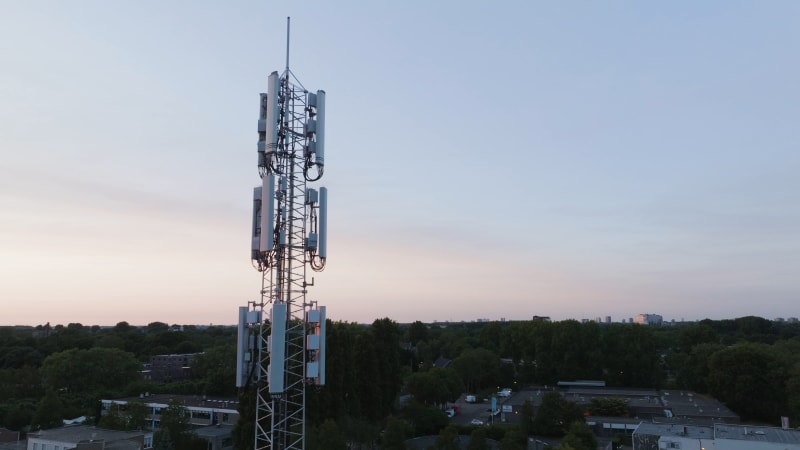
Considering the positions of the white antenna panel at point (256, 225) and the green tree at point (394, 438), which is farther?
the green tree at point (394, 438)

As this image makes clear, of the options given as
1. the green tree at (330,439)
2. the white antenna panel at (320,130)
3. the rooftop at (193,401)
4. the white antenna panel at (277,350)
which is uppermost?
the white antenna panel at (320,130)

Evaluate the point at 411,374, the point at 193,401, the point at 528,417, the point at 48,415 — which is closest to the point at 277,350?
the point at 528,417

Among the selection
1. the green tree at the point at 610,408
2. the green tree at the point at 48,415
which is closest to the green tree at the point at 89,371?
the green tree at the point at 48,415

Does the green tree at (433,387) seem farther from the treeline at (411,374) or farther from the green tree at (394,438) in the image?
the green tree at (394,438)

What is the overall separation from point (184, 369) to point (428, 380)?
162 feet

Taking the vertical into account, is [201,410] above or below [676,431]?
below

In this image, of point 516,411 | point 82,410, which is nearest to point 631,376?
point 516,411

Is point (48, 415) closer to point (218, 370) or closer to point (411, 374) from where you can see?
point (218, 370)

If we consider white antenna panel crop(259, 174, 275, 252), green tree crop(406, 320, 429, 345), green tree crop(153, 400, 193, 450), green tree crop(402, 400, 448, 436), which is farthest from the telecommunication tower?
green tree crop(406, 320, 429, 345)

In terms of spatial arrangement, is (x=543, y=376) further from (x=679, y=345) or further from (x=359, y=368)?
(x=359, y=368)

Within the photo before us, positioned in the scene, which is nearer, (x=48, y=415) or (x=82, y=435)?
(x=82, y=435)

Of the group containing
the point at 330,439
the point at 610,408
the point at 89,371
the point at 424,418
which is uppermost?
the point at 89,371

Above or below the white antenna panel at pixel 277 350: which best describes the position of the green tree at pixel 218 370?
below

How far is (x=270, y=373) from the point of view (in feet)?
38.1
